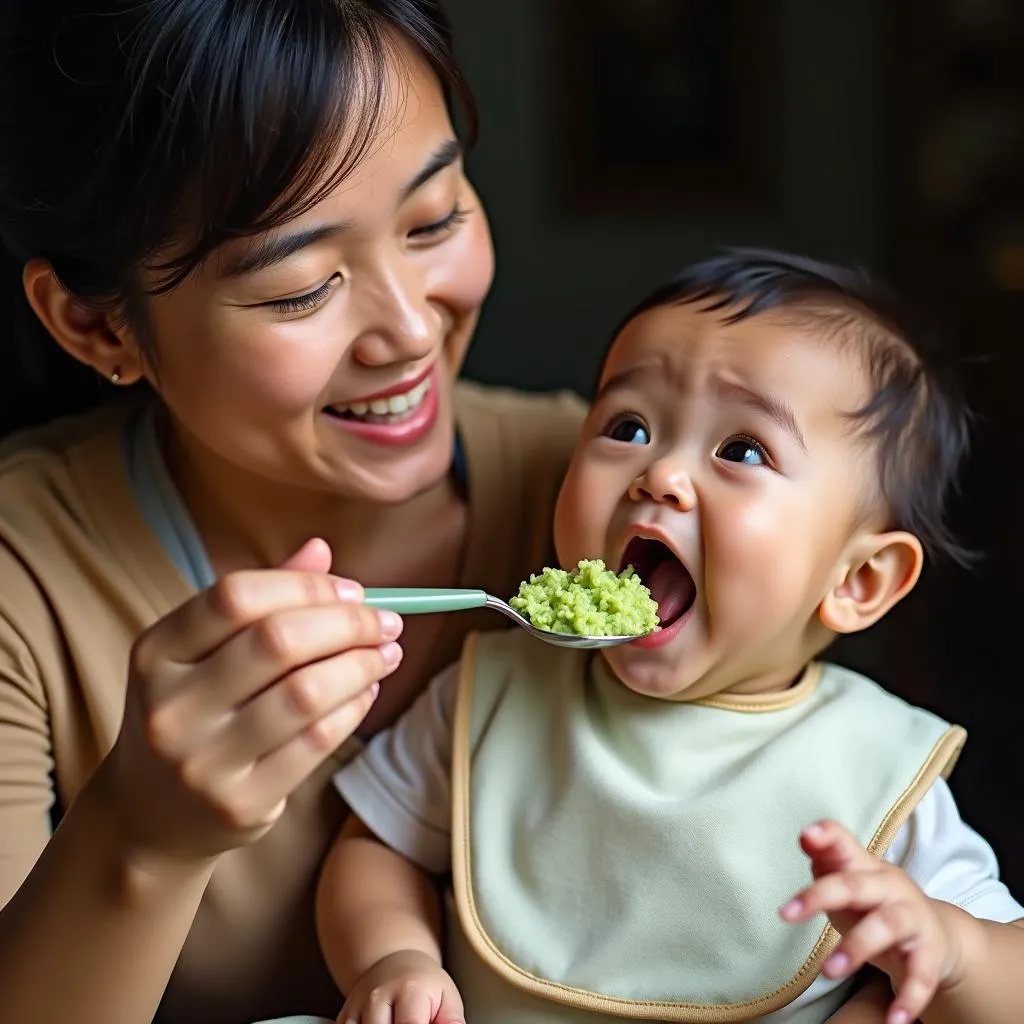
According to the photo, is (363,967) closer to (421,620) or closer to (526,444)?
(421,620)

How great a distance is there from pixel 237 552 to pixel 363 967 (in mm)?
496

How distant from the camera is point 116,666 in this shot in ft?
4.70

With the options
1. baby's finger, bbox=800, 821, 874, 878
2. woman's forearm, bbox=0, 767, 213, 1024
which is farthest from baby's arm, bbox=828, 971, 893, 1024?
woman's forearm, bbox=0, 767, 213, 1024

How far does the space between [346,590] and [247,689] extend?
0.33ft

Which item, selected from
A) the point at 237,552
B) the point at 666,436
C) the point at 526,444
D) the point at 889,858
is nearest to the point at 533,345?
the point at 526,444

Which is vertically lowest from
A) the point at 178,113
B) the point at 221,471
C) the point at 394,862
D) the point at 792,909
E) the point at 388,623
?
the point at 394,862

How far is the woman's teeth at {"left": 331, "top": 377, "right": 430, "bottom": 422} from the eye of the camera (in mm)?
1372

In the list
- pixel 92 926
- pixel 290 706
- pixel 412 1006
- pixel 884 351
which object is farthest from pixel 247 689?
pixel 884 351

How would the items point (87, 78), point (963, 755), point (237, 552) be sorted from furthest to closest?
1. point (963, 755)
2. point (237, 552)
3. point (87, 78)

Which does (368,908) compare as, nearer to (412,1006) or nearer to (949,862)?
(412,1006)

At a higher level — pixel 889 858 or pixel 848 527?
pixel 848 527

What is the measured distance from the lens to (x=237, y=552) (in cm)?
156

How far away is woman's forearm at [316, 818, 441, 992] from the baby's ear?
0.48m

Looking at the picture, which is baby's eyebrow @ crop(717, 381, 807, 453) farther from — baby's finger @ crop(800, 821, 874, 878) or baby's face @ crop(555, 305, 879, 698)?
baby's finger @ crop(800, 821, 874, 878)
